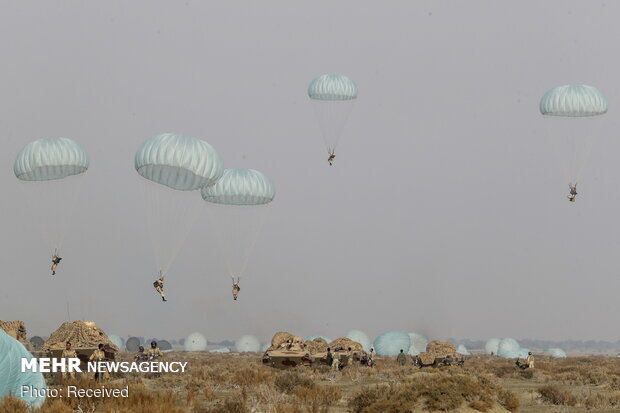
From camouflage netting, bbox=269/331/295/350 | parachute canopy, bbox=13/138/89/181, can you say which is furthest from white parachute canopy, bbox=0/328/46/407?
parachute canopy, bbox=13/138/89/181

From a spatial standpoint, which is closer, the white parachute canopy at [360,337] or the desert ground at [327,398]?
the desert ground at [327,398]

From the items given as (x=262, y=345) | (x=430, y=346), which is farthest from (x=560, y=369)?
(x=262, y=345)

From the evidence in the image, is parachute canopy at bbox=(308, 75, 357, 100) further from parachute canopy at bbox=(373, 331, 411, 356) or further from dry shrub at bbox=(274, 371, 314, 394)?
parachute canopy at bbox=(373, 331, 411, 356)

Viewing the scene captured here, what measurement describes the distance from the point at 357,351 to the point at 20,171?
22185mm

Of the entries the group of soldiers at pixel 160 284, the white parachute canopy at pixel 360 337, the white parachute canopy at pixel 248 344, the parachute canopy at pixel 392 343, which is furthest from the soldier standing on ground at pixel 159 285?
the white parachute canopy at pixel 248 344

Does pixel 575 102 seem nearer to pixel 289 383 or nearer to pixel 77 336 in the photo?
pixel 289 383

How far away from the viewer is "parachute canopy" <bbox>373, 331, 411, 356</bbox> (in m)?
78.9

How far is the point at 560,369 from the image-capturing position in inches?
1777

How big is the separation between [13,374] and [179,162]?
17.6 m

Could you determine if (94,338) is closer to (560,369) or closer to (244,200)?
(244,200)

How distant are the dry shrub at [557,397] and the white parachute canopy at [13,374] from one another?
15.2 m

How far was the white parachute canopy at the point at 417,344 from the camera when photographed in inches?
3174

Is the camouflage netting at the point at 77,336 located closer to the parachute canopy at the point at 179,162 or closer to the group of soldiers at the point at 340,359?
the parachute canopy at the point at 179,162

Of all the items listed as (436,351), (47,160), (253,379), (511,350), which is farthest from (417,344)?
(253,379)
